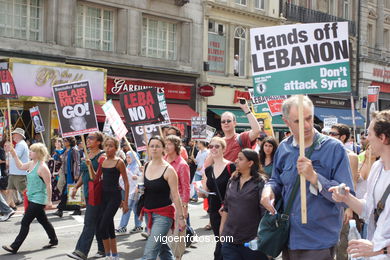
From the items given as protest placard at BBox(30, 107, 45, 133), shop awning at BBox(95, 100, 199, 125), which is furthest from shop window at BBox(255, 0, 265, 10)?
protest placard at BBox(30, 107, 45, 133)

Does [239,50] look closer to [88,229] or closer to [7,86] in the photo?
[7,86]

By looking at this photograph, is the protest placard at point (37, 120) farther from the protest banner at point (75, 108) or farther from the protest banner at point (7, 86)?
the protest banner at point (75, 108)

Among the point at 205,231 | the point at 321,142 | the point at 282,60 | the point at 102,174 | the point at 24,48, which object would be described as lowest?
the point at 205,231

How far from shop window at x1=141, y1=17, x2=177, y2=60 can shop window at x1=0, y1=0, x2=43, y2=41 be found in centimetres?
498

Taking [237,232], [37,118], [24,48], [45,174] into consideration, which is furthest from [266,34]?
[24,48]

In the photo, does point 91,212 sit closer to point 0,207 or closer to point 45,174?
point 45,174

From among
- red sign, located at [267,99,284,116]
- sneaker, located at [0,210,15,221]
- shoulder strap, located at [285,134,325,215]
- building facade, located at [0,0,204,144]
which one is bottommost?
sneaker, located at [0,210,15,221]

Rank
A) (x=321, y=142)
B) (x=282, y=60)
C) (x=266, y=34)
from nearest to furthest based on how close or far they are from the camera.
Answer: (x=321, y=142) → (x=282, y=60) → (x=266, y=34)

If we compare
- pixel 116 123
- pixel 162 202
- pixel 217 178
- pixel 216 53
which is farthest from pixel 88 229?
pixel 216 53

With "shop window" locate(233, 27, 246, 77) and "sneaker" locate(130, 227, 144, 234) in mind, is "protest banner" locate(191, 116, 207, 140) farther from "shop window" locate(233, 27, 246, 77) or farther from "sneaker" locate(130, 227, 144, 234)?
"shop window" locate(233, 27, 246, 77)

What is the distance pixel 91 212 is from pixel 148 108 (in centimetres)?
283

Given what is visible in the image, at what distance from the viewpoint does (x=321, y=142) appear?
4102 mm

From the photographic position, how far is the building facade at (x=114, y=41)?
798 inches

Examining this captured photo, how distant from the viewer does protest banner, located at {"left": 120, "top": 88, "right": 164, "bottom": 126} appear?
10.1m
